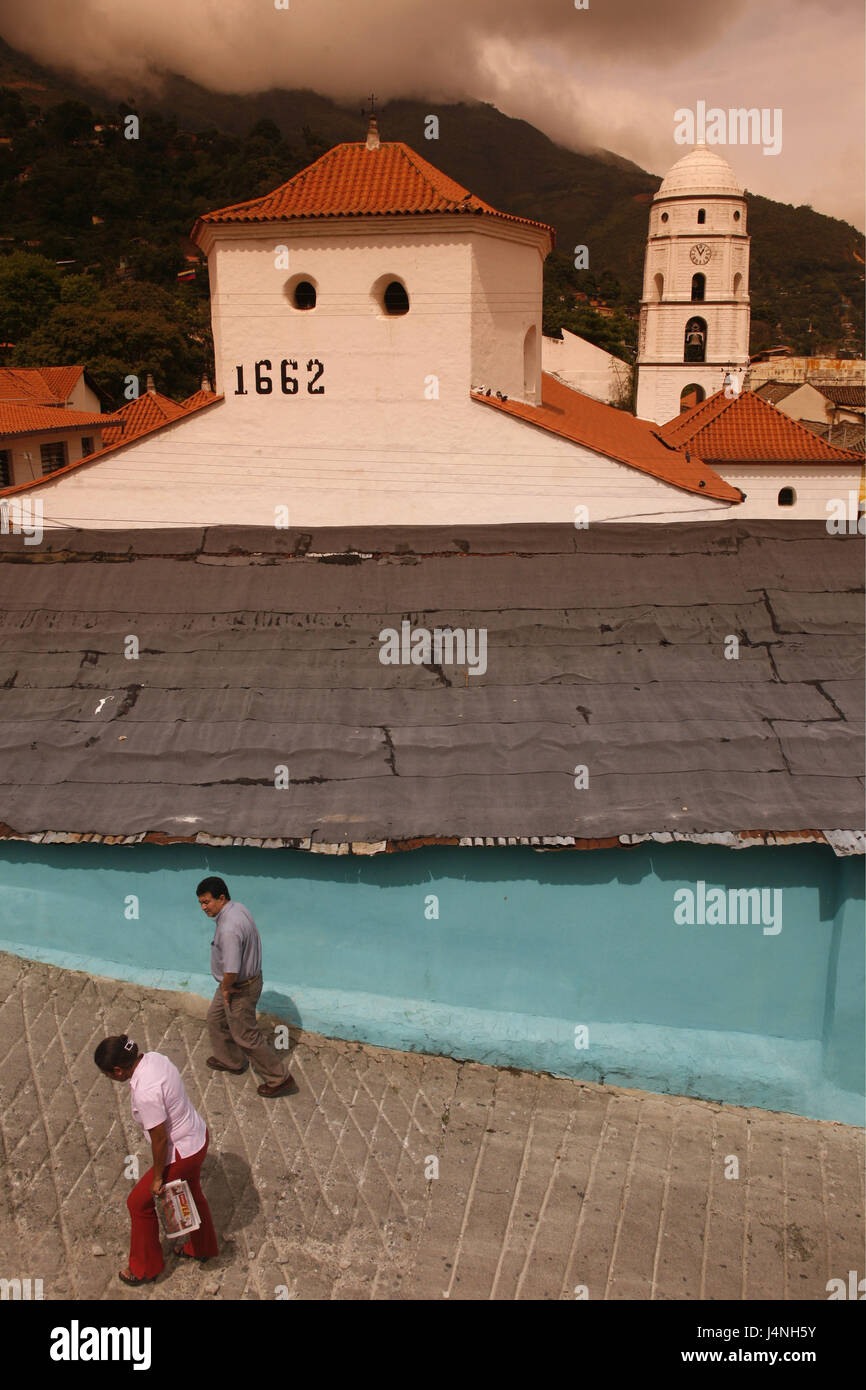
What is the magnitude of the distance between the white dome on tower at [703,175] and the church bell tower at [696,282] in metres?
0.03

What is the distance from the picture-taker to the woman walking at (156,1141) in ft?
16.7

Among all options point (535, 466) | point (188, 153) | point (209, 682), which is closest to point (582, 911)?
point (209, 682)

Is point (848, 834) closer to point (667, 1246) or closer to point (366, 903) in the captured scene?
point (667, 1246)

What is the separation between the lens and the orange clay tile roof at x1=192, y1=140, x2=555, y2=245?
526 inches

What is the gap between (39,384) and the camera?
42.0 meters

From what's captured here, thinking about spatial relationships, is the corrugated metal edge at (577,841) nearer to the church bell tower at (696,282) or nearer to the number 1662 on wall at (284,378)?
the number 1662 on wall at (284,378)

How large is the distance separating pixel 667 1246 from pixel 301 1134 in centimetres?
244

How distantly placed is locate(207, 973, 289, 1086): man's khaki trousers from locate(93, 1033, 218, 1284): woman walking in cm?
131

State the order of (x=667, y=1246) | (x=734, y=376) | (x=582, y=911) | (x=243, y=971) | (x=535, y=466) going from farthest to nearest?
(x=734, y=376) → (x=535, y=466) → (x=582, y=911) → (x=243, y=971) → (x=667, y=1246)

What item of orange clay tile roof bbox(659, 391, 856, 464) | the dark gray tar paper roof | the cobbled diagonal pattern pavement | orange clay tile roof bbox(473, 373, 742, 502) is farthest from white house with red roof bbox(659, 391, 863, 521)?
the cobbled diagonal pattern pavement

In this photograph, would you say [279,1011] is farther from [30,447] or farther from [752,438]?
[30,447]

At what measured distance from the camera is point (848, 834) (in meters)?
7.26

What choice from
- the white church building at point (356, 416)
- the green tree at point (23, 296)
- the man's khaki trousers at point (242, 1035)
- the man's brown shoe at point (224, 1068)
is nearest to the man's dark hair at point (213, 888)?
the man's khaki trousers at point (242, 1035)

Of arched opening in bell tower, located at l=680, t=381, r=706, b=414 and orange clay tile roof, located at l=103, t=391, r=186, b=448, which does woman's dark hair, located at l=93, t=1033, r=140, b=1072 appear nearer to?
orange clay tile roof, located at l=103, t=391, r=186, b=448
